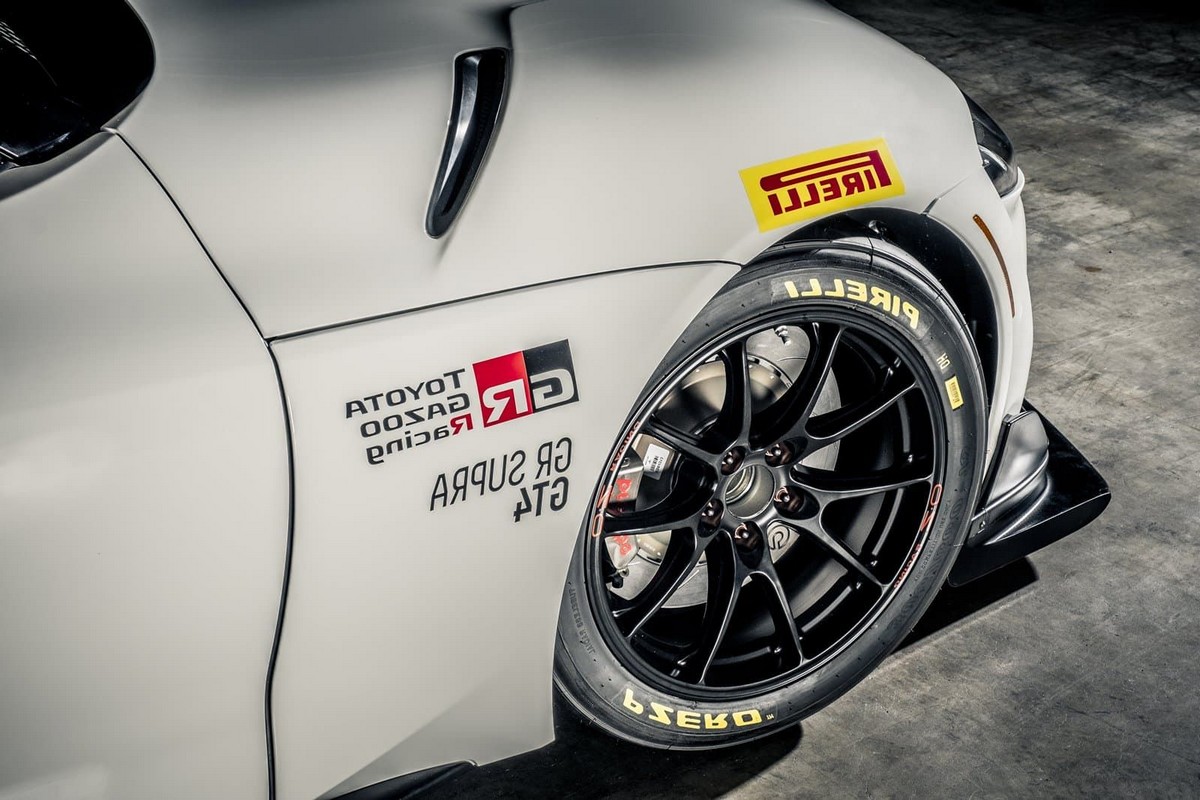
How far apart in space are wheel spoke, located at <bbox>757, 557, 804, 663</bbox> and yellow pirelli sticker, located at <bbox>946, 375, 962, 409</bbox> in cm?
39

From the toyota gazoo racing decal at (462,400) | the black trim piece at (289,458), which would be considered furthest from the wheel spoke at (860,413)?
the black trim piece at (289,458)

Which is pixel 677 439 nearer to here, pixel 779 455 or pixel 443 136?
pixel 779 455

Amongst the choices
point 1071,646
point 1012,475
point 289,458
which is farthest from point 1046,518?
point 289,458

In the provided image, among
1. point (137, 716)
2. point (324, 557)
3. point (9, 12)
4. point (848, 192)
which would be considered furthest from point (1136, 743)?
point (9, 12)

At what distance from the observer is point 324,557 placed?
144cm

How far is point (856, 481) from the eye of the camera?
2.04 m

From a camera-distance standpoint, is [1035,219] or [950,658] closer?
[950,658]

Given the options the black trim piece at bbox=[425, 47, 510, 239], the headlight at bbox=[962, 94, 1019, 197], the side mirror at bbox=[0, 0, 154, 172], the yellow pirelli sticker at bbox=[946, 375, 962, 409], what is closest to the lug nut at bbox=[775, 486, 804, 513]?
the yellow pirelli sticker at bbox=[946, 375, 962, 409]

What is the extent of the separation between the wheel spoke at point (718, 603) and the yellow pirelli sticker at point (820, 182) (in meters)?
0.56

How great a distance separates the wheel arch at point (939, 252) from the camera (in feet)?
6.10

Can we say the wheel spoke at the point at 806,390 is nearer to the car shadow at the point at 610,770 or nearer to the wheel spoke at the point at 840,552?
the wheel spoke at the point at 840,552

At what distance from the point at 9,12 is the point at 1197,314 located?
10.1 ft

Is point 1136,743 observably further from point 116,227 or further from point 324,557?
point 116,227

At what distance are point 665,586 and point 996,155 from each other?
37.0 inches
